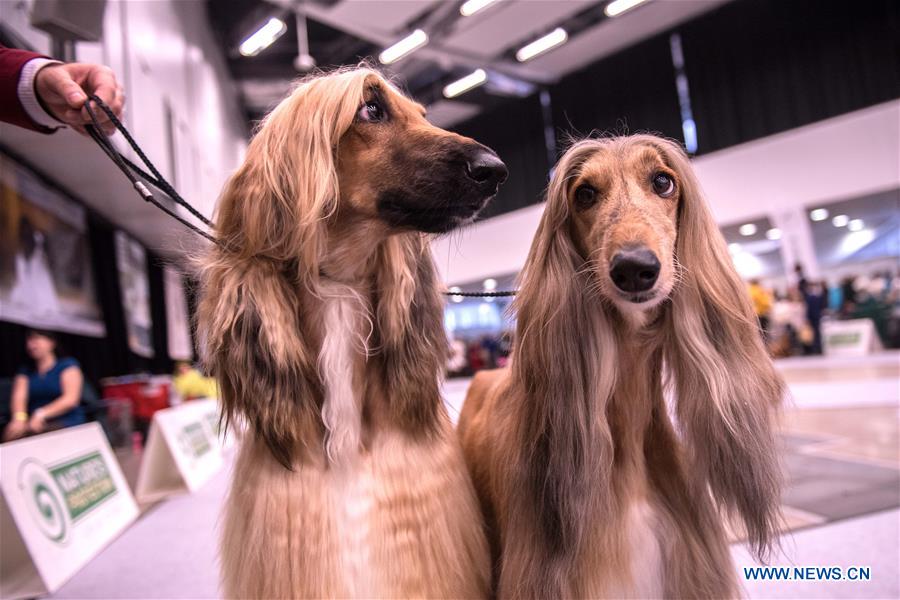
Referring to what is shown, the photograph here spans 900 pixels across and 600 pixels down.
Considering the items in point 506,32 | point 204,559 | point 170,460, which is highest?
point 506,32

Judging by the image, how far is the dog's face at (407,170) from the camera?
4.05 ft

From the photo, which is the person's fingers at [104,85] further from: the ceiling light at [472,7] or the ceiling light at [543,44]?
the ceiling light at [472,7]

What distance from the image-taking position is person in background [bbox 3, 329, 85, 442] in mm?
4129

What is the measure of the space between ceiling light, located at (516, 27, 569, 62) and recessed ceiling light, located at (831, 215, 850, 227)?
8.41 metres

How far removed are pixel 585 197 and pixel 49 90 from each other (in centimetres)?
129

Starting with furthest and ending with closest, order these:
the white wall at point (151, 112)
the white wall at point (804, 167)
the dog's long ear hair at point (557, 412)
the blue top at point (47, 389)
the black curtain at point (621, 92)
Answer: the white wall at point (804, 167) < the white wall at point (151, 112) < the blue top at point (47, 389) < the black curtain at point (621, 92) < the dog's long ear hair at point (557, 412)

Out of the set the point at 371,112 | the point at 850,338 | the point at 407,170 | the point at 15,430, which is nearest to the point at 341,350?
the point at 407,170

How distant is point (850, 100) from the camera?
932cm

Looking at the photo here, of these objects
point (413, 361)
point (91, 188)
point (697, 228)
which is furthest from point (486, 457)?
point (91, 188)

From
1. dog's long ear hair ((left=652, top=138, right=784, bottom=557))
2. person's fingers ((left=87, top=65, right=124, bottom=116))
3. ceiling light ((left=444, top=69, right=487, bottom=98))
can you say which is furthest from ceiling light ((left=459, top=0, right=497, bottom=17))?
dog's long ear hair ((left=652, top=138, right=784, bottom=557))

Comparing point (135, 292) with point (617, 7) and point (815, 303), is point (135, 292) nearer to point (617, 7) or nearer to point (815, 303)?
point (617, 7)

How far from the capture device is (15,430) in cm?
374

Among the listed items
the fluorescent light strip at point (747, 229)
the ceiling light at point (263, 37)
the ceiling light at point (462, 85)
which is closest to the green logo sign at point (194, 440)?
the ceiling light at point (462, 85)

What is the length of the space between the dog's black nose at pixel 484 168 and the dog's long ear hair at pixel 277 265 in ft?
0.94
